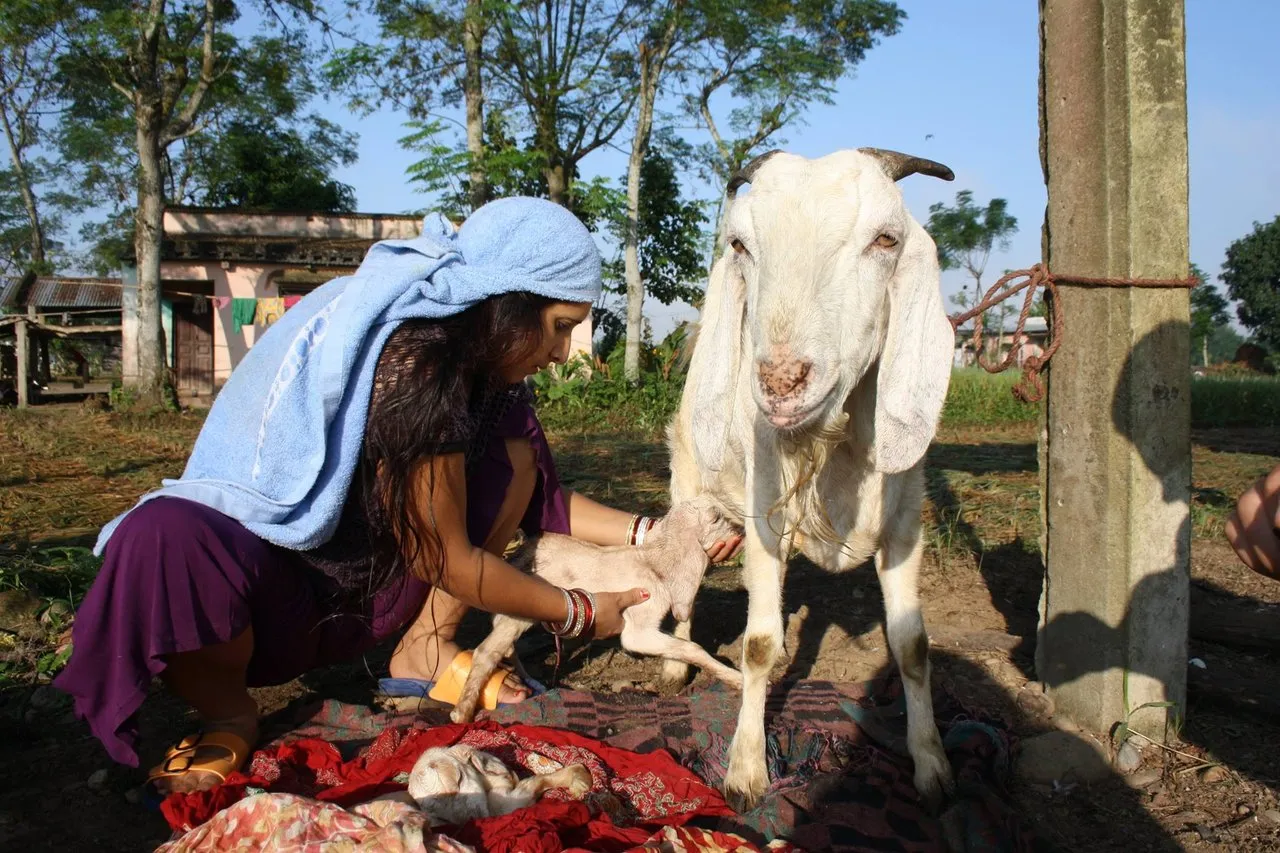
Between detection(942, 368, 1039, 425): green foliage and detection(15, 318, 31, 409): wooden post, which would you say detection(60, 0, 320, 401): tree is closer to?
detection(15, 318, 31, 409): wooden post

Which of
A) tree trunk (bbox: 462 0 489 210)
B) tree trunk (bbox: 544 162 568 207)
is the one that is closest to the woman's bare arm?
tree trunk (bbox: 462 0 489 210)

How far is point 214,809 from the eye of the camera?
86.8 inches

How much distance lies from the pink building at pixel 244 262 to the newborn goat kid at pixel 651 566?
15.2 metres

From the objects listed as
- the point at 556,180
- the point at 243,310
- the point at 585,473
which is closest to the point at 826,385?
the point at 585,473

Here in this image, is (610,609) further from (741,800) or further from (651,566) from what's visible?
(741,800)

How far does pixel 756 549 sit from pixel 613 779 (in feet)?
2.72

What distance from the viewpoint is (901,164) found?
256 centimetres

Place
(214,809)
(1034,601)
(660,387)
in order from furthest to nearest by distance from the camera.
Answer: (660,387) < (1034,601) < (214,809)

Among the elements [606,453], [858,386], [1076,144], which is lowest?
[606,453]

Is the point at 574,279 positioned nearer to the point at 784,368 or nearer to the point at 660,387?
the point at 784,368

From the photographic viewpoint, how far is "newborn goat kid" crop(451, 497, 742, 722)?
3385mm

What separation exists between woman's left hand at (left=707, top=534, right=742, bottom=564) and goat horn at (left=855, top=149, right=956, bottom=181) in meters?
1.66

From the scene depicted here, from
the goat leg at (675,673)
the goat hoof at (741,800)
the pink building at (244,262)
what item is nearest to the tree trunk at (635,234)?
the pink building at (244,262)

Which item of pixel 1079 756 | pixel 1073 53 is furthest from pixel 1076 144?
pixel 1079 756
